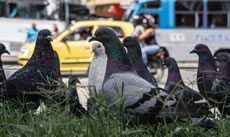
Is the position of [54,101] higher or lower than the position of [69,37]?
higher

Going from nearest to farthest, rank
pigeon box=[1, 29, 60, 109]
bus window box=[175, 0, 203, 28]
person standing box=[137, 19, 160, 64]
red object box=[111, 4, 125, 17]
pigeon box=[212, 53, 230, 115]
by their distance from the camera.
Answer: pigeon box=[212, 53, 230, 115] → pigeon box=[1, 29, 60, 109] → person standing box=[137, 19, 160, 64] → bus window box=[175, 0, 203, 28] → red object box=[111, 4, 125, 17]

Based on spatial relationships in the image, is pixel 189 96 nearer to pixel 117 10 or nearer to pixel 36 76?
pixel 36 76

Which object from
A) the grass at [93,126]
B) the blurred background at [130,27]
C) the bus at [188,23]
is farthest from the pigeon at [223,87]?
the bus at [188,23]

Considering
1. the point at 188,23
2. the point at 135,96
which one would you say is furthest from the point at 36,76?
the point at 188,23

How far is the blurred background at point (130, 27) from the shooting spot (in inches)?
672

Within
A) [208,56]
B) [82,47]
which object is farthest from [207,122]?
[82,47]

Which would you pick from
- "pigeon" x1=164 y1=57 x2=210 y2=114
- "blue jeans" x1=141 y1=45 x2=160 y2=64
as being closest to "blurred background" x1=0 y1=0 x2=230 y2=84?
"blue jeans" x1=141 y1=45 x2=160 y2=64

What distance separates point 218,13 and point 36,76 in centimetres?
1625

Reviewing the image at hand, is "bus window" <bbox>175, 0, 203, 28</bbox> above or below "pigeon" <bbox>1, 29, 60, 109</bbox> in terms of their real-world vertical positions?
below

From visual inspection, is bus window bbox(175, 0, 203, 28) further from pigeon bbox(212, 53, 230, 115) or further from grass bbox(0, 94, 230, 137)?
grass bbox(0, 94, 230, 137)

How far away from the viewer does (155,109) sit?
4430 millimetres

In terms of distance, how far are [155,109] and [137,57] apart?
1217 millimetres

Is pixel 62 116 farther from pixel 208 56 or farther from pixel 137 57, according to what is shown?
pixel 208 56

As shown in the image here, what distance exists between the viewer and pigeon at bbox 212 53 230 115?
4966 mm
